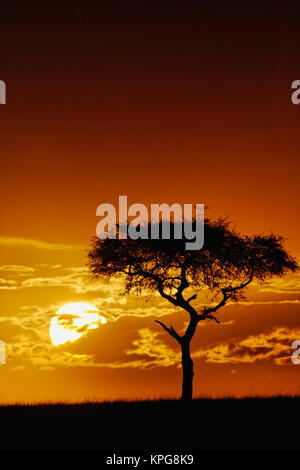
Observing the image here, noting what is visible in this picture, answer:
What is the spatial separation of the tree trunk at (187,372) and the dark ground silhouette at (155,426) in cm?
111

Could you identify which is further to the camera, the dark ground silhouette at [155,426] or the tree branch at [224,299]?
the tree branch at [224,299]

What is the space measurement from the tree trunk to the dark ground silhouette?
1.11 meters

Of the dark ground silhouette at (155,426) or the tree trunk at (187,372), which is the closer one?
the dark ground silhouette at (155,426)

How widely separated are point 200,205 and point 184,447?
18394mm

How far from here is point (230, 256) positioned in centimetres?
4375

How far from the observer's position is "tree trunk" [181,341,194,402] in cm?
4116

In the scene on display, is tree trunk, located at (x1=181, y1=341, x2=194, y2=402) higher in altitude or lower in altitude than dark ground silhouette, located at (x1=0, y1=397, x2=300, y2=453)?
higher

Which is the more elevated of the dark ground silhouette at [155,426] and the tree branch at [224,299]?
the tree branch at [224,299]

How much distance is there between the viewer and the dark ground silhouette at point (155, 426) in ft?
89.1

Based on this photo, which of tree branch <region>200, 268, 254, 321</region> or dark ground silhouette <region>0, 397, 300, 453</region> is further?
tree branch <region>200, 268, 254, 321</region>

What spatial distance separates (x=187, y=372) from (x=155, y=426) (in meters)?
10.8

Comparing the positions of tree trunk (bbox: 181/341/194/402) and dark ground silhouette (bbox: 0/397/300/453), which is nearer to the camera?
dark ground silhouette (bbox: 0/397/300/453)

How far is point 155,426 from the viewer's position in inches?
1219
